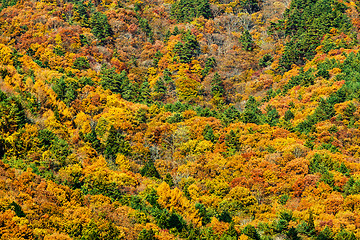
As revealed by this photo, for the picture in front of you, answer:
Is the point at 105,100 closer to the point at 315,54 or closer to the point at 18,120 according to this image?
the point at 18,120

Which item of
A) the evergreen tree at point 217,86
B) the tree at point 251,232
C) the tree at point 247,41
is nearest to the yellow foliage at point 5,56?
the evergreen tree at point 217,86

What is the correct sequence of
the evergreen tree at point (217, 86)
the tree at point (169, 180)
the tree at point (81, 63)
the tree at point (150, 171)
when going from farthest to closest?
the evergreen tree at point (217, 86) → the tree at point (81, 63) → the tree at point (150, 171) → the tree at point (169, 180)

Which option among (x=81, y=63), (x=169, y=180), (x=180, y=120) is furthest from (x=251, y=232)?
(x=81, y=63)

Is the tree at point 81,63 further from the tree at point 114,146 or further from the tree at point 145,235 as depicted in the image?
the tree at point 145,235

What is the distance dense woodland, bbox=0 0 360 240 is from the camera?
66750mm

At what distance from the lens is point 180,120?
100188 millimetres

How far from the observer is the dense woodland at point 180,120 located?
66.8 m

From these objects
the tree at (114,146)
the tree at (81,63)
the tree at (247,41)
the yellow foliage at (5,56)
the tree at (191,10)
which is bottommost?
the tree at (114,146)

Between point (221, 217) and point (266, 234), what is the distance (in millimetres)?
8358

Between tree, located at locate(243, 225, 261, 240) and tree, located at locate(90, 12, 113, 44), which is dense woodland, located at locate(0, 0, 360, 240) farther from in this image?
tree, located at locate(90, 12, 113, 44)

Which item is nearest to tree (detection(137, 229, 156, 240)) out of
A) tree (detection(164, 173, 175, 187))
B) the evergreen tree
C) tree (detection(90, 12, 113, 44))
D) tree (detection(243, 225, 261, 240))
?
tree (detection(243, 225, 261, 240))

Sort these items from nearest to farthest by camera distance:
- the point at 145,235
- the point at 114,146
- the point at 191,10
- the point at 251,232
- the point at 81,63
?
the point at 145,235 < the point at 251,232 < the point at 114,146 < the point at 81,63 < the point at 191,10

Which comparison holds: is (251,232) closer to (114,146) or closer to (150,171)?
(150,171)

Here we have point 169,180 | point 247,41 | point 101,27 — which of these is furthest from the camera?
point 101,27
